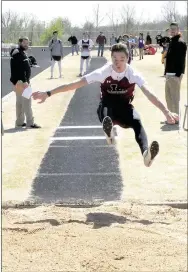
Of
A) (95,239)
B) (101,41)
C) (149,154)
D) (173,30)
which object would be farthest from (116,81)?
(95,239)

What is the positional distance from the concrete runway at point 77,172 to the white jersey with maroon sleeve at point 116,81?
15.3 metres

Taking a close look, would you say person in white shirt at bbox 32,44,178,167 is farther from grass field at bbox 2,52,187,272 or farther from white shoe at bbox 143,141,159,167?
grass field at bbox 2,52,187,272

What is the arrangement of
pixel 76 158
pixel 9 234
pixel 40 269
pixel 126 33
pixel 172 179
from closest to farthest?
pixel 126 33, pixel 40 269, pixel 9 234, pixel 172 179, pixel 76 158

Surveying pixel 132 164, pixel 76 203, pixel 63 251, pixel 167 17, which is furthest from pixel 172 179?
pixel 167 17

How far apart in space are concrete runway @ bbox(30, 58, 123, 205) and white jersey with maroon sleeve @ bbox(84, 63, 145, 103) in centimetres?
1530

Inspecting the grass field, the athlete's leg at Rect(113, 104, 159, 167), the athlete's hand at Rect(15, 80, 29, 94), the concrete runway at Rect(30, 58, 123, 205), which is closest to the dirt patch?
the grass field

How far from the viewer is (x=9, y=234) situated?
64.0 feet

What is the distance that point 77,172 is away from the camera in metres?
22.6

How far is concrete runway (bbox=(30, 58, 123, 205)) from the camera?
2072 cm

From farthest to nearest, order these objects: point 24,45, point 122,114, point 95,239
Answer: point 95,239, point 122,114, point 24,45

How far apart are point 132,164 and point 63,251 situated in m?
6.04

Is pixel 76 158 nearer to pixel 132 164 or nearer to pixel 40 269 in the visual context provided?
pixel 132 164

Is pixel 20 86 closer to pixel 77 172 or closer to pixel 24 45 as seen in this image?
pixel 24 45

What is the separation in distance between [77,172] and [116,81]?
696 inches
